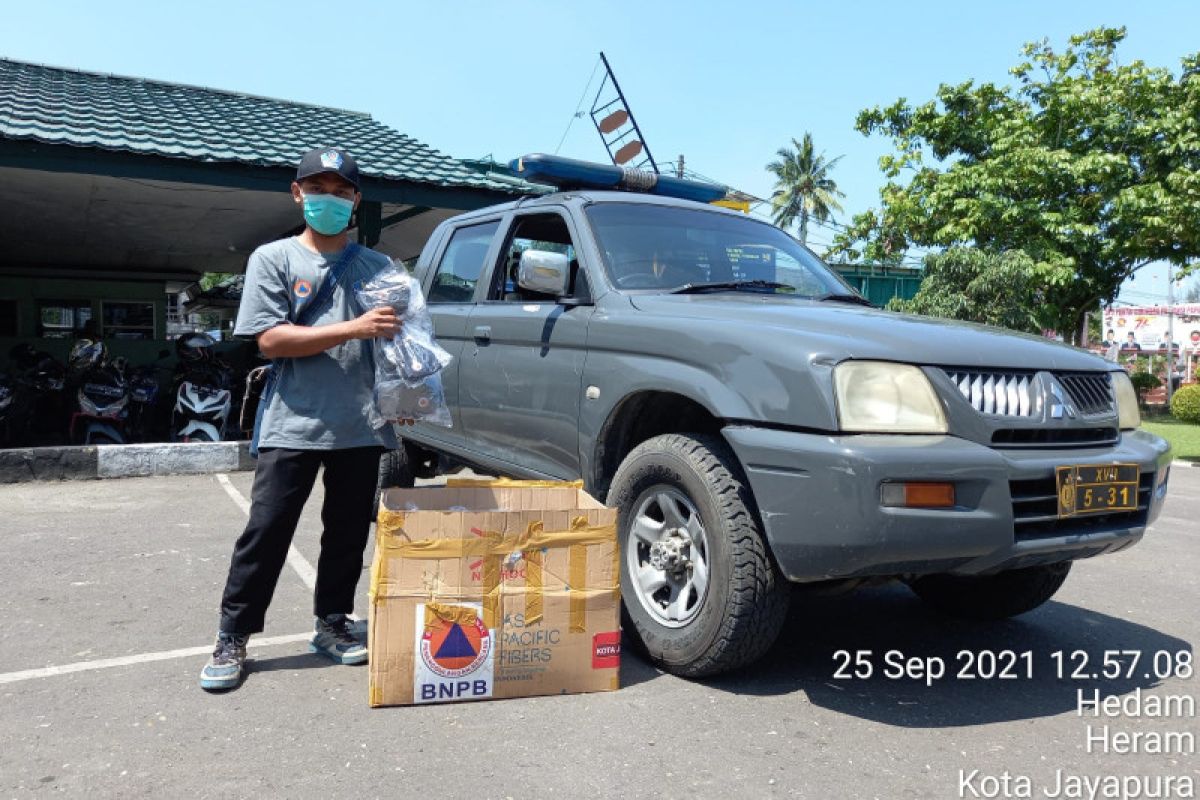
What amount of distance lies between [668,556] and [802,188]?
205 ft

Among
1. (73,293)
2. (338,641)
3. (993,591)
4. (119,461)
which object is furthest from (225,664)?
(73,293)

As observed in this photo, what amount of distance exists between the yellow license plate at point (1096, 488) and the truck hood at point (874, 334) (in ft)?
1.20

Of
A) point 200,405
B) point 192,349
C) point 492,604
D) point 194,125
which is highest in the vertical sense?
point 194,125

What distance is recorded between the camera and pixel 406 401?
3.20m


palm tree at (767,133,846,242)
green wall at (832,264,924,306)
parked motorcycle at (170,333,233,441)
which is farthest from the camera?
palm tree at (767,133,846,242)

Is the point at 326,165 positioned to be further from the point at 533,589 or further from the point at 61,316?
the point at 61,316

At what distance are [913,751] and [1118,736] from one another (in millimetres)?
693

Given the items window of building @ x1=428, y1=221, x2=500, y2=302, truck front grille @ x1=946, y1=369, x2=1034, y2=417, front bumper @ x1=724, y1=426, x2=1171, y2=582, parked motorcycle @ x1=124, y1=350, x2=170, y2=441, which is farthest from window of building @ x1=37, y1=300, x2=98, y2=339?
truck front grille @ x1=946, y1=369, x2=1034, y2=417

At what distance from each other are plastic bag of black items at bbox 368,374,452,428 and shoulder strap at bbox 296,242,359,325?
1.17 feet

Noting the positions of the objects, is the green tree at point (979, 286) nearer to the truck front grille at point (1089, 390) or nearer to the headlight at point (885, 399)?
the truck front grille at point (1089, 390)

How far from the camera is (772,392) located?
9.30ft

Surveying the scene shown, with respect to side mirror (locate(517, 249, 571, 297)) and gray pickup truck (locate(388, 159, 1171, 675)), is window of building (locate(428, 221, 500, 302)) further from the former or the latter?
side mirror (locate(517, 249, 571, 297))

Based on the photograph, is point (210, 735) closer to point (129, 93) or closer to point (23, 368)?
point (23, 368)

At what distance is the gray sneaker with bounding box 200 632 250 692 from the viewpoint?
3.06m
